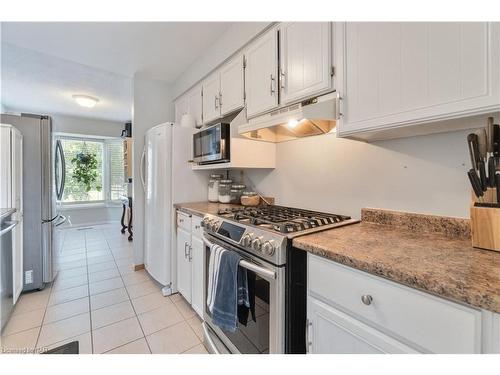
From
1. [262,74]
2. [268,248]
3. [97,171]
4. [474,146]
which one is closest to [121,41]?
[262,74]

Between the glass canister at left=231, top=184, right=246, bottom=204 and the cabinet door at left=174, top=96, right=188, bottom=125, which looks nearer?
the glass canister at left=231, top=184, right=246, bottom=204

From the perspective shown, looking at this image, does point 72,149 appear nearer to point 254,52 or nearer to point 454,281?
point 254,52

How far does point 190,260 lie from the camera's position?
6.40ft

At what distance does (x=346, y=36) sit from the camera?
44.3 inches

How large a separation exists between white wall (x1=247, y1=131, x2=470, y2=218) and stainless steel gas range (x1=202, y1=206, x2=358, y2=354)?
0.25m

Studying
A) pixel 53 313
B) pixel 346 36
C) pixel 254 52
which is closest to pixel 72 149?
pixel 53 313

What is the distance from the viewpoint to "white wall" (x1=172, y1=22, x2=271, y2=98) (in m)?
1.77

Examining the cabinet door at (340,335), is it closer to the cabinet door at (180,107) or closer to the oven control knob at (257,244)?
the oven control knob at (257,244)

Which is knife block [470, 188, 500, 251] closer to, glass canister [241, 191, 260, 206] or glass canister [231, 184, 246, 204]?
glass canister [241, 191, 260, 206]

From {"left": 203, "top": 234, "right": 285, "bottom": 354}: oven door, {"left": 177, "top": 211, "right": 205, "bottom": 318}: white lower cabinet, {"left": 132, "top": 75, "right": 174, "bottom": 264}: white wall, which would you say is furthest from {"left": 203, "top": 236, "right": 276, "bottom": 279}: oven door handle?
{"left": 132, "top": 75, "right": 174, "bottom": 264}: white wall

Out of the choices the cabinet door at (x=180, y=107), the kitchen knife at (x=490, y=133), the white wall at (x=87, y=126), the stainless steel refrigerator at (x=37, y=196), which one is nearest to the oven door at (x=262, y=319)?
the kitchen knife at (x=490, y=133)

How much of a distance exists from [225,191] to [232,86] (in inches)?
38.3

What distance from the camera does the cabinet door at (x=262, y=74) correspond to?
5.09 ft

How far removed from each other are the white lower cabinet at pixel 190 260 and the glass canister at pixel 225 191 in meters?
0.42
